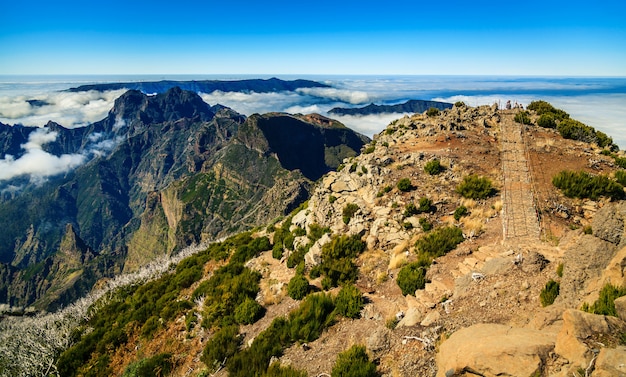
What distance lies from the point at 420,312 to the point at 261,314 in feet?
33.9

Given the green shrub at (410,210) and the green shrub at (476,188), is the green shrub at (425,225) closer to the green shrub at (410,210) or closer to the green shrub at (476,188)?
the green shrub at (410,210)

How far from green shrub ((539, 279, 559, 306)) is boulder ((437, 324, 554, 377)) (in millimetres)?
3061

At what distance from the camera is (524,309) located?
1088 centimetres

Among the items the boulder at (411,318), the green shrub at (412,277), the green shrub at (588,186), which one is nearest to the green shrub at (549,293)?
the boulder at (411,318)

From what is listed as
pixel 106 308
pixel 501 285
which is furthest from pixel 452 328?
pixel 106 308

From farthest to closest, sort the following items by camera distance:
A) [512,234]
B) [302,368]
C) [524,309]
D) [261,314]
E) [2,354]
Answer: [2,354] < [261,314] < [512,234] < [302,368] < [524,309]

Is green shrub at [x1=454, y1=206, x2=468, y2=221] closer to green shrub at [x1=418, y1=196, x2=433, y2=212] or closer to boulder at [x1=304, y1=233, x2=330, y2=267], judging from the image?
green shrub at [x1=418, y1=196, x2=433, y2=212]

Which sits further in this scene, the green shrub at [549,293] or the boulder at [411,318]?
the boulder at [411,318]

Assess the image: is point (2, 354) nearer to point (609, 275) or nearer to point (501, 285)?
point (501, 285)

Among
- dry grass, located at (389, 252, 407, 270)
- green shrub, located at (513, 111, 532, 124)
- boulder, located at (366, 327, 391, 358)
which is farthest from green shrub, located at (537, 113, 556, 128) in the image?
boulder, located at (366, 327, 391, 358)

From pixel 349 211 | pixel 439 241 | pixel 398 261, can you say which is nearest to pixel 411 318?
pixel 398 261

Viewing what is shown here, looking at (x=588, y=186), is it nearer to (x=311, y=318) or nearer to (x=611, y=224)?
(x=611, y=224)

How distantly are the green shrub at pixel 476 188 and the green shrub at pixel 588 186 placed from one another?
4.28 meters

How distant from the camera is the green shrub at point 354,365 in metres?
10.4
